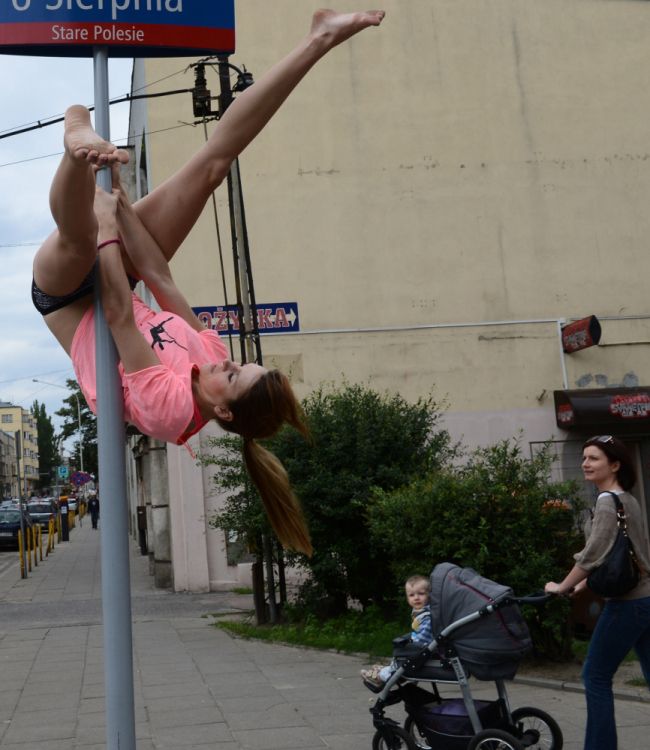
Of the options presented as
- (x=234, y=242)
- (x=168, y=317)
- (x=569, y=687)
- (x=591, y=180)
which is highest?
(x=591, y=180)

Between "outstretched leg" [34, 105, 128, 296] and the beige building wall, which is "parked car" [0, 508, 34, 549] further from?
"outstretched leg" [34, 105, 128, 296]

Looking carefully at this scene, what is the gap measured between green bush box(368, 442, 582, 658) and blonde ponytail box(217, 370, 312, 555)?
622cm

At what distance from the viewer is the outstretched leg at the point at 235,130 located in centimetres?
285

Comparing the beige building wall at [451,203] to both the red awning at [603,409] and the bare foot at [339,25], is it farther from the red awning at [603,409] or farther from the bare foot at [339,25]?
the bare foot at [339,25]

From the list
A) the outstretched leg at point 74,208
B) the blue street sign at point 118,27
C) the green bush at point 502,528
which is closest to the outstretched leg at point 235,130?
the outstretched leg at point 74,208

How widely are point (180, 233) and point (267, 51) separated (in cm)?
1825

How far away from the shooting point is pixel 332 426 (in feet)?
41.5

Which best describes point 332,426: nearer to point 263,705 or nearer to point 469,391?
point 263,705

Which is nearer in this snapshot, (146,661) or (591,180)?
(146,661)

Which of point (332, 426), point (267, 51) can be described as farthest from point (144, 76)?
point (332, 426)

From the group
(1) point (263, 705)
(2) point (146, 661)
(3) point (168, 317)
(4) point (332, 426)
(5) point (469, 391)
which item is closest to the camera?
(3) point (168, 317)

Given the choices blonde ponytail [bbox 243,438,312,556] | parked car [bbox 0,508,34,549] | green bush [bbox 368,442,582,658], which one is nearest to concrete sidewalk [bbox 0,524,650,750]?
green bush [bbox 368,442,582,658]

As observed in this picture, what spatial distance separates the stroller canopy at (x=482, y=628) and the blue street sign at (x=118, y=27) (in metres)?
3.71

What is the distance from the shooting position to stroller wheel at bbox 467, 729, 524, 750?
5.84 m
